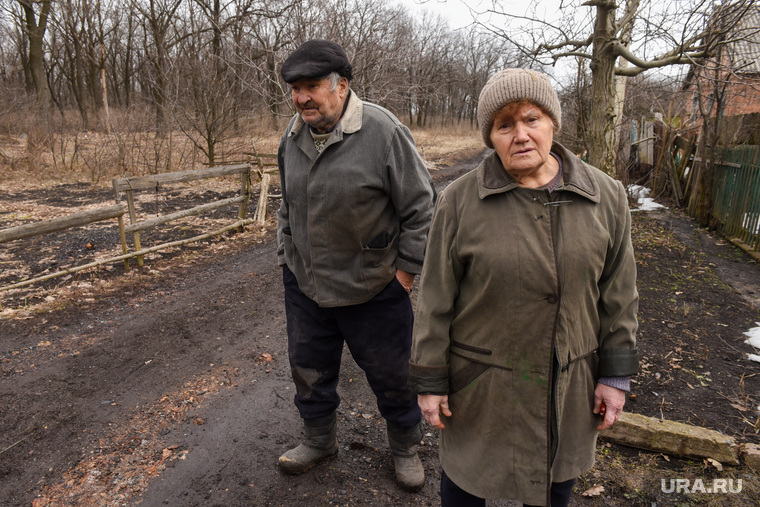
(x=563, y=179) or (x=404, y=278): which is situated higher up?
(x=563, y=179)

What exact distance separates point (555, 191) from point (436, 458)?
6.54 feet

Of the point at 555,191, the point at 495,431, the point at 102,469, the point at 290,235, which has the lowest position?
the point at 102,469

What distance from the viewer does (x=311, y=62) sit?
2277 millimetres

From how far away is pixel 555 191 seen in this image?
1.60m

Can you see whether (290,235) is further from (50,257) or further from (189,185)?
(189,185)

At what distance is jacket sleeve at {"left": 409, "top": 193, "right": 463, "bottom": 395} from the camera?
5.50 feet

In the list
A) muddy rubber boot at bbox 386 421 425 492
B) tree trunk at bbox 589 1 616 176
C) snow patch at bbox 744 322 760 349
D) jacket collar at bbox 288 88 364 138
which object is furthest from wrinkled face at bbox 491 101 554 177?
tree trunk at bbox 589 1 616 176

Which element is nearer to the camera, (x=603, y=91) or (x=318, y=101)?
(x=318, y=101)

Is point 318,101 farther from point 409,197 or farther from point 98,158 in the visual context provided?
point 98,158

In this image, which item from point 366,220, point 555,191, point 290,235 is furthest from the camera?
point 290,235

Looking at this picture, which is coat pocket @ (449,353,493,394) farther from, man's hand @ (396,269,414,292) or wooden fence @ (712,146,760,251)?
wooden fence @ (712,146,760,251)

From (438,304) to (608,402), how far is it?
2.17ft

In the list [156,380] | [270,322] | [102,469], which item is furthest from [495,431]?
[270,322]

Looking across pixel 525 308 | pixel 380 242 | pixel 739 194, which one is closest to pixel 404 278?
pixel 380 242
